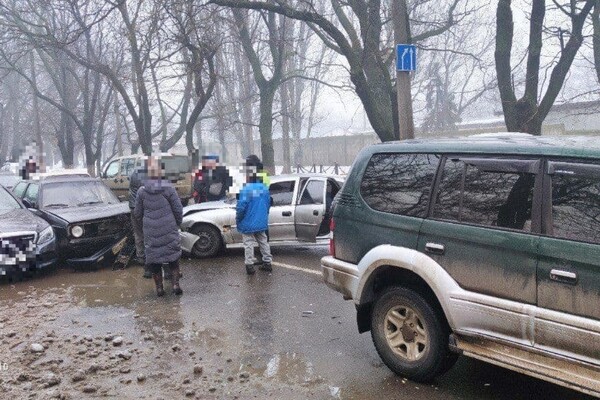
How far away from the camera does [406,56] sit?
9.16 meters

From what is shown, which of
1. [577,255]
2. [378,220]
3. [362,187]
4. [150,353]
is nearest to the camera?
[577,255]

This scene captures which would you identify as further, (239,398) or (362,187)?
(362,187)

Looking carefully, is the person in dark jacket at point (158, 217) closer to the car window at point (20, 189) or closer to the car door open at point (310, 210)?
the car door open at point (310, 210)

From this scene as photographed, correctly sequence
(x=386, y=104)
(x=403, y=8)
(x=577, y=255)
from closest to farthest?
(x=577, y=255), (x=403, y=8), (x=386, y=104)

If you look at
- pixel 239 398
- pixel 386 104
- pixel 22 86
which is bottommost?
pixel 239 398

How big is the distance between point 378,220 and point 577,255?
5.09ft

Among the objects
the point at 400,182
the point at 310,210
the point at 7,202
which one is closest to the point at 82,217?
the point at 7,202

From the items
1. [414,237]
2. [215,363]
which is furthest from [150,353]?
[414,237]

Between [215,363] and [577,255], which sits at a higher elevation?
[577,255]

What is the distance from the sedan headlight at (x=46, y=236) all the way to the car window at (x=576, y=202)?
714 cm

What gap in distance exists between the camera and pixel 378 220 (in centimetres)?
443

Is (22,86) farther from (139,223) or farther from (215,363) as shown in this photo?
(215,363)

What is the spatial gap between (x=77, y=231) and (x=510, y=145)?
6.99 metres

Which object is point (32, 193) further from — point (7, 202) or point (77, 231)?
point (77, 231)
